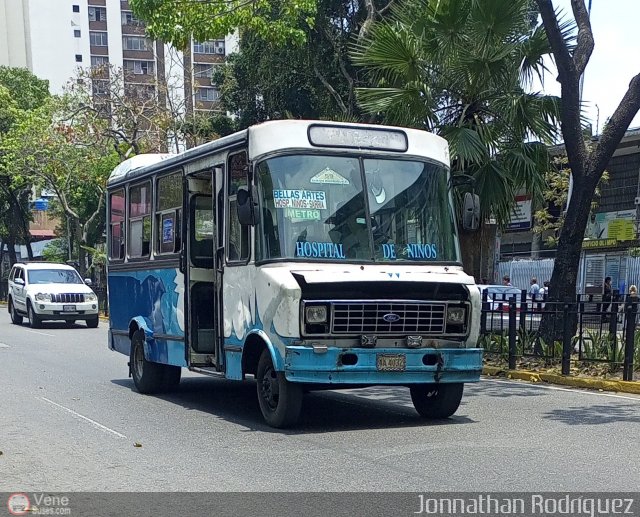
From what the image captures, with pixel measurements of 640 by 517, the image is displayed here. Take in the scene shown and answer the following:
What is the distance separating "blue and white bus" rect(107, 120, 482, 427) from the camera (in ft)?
29.0

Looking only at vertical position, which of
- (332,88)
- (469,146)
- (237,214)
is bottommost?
(237,214)

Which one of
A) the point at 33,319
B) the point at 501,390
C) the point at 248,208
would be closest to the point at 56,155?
the point at 33,319

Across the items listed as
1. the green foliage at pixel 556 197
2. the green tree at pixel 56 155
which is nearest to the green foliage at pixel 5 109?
the green tree at pixel 56 155

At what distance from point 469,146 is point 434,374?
6677 mm

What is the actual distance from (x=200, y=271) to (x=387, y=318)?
304cm

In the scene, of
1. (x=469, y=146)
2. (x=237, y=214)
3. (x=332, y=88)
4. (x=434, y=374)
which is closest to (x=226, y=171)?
(x=237, y=214)

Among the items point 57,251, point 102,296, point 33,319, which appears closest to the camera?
point 33,319

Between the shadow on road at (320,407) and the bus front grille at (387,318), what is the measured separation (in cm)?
113

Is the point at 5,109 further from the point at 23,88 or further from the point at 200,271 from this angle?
the point at 200,271

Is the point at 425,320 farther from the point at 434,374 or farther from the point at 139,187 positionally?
the point at 139,187

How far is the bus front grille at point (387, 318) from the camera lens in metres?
8.85

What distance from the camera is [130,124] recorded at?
31844 mm

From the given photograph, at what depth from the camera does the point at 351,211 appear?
9297 millimetres

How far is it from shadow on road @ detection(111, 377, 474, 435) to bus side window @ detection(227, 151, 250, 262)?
6.19 feet
